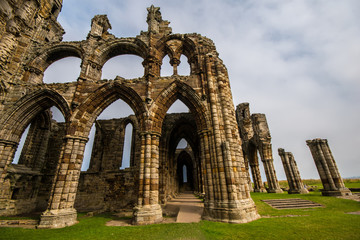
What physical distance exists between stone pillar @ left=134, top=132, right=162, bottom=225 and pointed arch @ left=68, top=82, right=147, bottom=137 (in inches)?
48.8

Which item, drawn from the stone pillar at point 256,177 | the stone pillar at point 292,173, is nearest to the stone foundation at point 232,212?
the stone pillar at point 292,173

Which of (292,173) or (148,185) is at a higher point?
(292,173)

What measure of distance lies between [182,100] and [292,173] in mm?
14614

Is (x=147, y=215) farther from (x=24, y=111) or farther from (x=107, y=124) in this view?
(x=107, y=124)

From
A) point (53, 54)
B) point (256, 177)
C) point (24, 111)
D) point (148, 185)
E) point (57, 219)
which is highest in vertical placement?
point (53, 54)

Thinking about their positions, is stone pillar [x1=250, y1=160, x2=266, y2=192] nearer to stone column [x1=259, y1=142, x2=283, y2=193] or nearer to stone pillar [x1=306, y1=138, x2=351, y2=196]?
stone column [x1=259, y1=142, x2=283, y2=193]

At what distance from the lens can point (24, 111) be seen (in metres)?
9.30

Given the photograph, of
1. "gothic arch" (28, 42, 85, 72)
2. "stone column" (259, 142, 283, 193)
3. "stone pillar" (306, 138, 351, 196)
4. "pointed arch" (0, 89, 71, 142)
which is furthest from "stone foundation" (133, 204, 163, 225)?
"stone column" (259, 142, 283, 193)

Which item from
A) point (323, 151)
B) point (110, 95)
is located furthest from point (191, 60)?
point (323, 151)

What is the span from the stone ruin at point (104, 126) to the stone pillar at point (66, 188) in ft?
0.13

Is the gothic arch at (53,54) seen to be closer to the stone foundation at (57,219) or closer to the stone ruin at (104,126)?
the stone ruin at (104,126)

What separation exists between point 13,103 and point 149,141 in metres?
8.88

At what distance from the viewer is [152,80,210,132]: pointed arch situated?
28.7ft

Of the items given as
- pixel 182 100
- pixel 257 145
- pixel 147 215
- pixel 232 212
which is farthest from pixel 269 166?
pixel 147 215
